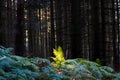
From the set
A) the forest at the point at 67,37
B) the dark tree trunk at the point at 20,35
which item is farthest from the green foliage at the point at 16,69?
the dark tree trunk at the point at 20,35

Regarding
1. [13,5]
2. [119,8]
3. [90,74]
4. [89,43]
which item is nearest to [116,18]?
[119,8]

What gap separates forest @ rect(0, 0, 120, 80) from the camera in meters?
4.54

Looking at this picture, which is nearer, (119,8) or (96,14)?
(96,14)

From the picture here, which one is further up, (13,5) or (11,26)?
(13,5)

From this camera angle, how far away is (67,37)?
13055 millimetres

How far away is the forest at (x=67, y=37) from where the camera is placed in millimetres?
4541

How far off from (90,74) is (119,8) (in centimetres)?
896

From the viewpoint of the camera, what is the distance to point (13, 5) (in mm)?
16016

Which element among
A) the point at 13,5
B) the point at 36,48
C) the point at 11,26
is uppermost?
the point at 13,5

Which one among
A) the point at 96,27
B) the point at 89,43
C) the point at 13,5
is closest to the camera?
the point at 96,27

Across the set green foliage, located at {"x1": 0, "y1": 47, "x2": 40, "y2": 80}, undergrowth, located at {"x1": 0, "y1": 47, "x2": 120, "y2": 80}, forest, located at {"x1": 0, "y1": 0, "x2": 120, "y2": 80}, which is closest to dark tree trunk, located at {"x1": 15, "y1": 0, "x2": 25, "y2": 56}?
forest, located at {"x1": 0, "y1": 0, "x2": 120, "y2": 80}

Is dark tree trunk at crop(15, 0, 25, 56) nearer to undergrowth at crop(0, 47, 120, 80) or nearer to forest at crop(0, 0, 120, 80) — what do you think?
forest at crop(0, 0, 120, 80)

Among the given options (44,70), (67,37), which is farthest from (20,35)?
(44,70)

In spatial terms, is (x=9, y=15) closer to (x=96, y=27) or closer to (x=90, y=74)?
(x=96, y=27)
